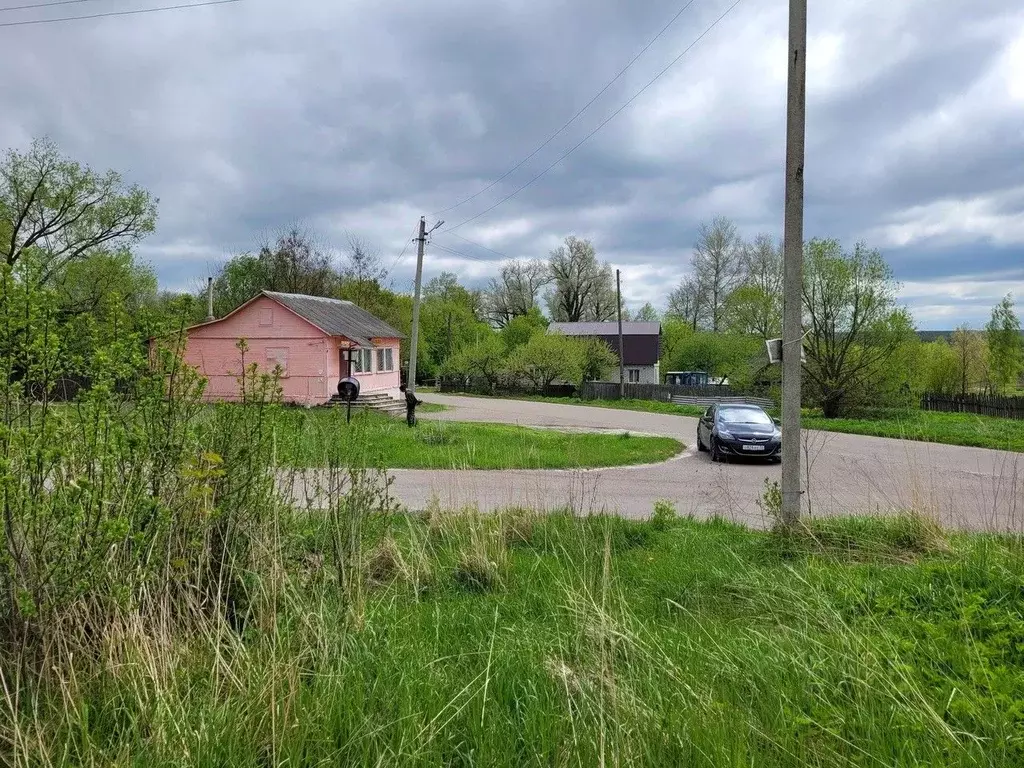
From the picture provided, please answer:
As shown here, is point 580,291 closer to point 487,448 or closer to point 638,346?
point 638,346

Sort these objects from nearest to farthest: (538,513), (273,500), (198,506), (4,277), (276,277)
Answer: (4,277)
(198,506)
(273,500)
(538,513)
(276,277)

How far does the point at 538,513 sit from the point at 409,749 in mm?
4558

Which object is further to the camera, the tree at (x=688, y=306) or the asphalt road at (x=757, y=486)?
the tree at (x=688, y=306)

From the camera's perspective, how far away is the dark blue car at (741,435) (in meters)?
16.0

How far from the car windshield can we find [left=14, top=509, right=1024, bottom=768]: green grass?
12.6 meters

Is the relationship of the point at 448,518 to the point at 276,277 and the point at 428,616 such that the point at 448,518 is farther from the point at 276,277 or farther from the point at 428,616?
the point at 276,277

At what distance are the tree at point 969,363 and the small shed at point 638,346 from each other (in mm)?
24074

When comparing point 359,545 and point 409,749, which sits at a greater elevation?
point 359,545

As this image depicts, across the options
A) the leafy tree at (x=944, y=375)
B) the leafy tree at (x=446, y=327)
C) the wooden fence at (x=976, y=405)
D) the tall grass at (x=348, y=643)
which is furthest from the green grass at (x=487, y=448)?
the leafy tree at (x=446, y=327)

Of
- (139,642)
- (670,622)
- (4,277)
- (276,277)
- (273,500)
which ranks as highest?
(276,277)

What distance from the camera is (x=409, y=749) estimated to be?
255cm

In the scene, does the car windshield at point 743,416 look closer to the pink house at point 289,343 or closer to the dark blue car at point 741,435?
the dark blue car at point 741,435

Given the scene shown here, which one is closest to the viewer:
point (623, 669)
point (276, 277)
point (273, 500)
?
point (623, 669)

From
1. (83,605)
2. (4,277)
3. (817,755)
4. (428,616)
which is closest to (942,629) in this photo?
(817,755)
